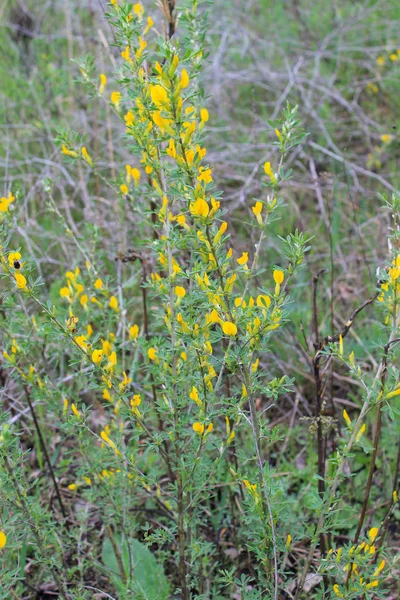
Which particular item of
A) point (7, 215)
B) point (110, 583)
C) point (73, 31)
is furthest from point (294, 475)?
point (73, 31)

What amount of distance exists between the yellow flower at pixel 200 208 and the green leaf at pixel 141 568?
1.24 m

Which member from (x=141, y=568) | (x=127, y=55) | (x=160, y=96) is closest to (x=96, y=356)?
(x=160, y=96)

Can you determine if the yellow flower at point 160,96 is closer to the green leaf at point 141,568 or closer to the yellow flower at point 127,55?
the yellow flower at point 127,55

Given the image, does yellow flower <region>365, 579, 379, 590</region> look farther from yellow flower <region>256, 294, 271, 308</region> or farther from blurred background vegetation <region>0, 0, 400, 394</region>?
blurred background vegetation <region>0, 0, 400, 394</region>

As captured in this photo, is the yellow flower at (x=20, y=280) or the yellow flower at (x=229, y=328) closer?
the yellow flower at (x=229, y=328)

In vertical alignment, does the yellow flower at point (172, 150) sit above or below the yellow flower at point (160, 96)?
below

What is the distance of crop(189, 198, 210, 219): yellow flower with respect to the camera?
51.9 inches

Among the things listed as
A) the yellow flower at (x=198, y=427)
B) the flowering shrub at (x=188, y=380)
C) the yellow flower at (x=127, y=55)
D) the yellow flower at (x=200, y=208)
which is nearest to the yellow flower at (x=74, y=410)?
the flowering shrub at (x=188, y=380)

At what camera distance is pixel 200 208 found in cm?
132

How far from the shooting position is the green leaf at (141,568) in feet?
6.94

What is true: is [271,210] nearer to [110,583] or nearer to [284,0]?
[110,583]

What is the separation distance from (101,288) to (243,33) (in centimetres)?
397

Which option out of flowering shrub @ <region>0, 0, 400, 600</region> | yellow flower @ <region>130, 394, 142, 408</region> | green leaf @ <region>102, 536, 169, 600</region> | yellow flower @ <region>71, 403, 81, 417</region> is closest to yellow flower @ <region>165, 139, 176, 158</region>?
flowering shrub @ <region>0, 0, 400, 600</region>

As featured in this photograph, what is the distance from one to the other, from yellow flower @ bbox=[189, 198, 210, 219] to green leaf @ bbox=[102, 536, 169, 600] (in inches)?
48.6
